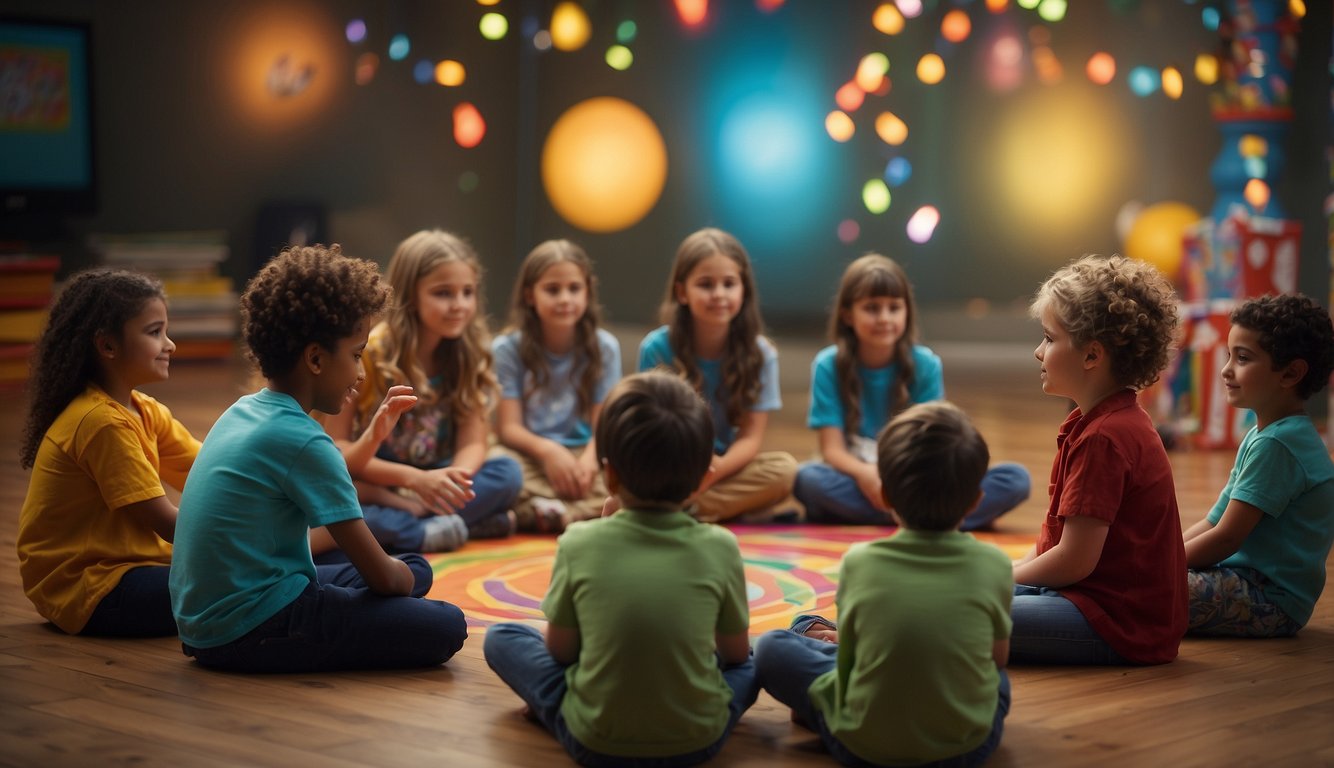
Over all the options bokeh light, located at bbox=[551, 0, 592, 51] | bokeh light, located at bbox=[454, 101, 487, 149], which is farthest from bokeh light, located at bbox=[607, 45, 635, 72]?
bokeh light, located at bbox=[454, 101, 487, 149]

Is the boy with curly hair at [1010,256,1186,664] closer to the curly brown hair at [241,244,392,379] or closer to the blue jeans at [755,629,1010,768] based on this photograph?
the blue jeans at [755,629,1010,768]

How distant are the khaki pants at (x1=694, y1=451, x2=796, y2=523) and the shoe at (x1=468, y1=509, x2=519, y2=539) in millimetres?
445

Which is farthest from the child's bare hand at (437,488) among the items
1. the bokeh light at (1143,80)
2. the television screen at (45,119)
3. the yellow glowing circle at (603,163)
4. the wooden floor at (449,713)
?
the bokeh light at (1143,80)

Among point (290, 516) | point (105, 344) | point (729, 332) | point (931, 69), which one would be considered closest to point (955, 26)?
point (931, 69)

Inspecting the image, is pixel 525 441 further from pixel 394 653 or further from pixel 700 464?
pixel 700 464

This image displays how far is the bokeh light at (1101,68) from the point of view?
6.18 meters

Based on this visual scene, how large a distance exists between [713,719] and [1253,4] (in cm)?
365

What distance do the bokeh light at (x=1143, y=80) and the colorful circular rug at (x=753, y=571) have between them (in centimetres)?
368

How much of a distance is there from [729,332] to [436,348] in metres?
0.70

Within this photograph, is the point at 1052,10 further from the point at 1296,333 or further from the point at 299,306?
the point at 299,306

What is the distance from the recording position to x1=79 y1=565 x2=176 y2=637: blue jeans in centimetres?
211

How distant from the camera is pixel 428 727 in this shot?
5.72 feet

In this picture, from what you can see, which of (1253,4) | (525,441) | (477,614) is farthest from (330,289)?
(1253,4)

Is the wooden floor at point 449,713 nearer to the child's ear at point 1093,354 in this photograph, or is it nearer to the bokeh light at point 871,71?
the child's ear at point 1093,354
